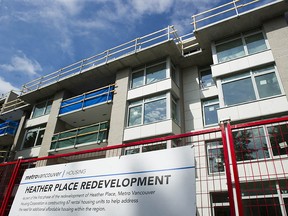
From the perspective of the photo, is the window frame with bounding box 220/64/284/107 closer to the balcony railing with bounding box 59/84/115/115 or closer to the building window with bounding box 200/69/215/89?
the building window with bounding box 200/69/215/89

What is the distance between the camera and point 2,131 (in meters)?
17.0

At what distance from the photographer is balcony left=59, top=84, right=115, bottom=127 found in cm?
1297

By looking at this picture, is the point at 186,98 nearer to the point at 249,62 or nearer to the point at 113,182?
the point at 249,62

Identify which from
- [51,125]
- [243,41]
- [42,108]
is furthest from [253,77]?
[42,108]

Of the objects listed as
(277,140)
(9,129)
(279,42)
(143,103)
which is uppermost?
(279,42)

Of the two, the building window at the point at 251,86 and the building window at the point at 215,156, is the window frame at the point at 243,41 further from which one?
the building window at the point at 215,156

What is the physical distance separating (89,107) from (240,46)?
9.32m

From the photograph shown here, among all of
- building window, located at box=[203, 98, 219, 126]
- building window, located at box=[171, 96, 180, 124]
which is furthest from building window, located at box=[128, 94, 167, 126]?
building window, located at box=[203, 98, 219, 126]

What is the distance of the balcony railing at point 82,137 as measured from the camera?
1155cm

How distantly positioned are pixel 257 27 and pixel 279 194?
8.10 m

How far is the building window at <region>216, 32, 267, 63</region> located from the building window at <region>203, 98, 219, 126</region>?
86.1 inches

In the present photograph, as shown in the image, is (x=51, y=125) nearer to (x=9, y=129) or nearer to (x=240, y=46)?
(x=9, y=129)

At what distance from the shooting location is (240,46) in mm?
10688

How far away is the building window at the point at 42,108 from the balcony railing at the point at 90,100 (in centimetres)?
201
